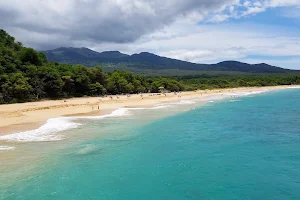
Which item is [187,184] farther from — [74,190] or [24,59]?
[24,59]

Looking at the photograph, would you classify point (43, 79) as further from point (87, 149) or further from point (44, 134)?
point (87, 149)

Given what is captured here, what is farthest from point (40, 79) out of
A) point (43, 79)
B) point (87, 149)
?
point (87, 149)

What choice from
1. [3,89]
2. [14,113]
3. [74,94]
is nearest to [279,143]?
[14,113]

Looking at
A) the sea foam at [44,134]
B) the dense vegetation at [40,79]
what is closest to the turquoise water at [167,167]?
the sea foam at [44,134]

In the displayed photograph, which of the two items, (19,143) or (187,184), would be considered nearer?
(187,184)

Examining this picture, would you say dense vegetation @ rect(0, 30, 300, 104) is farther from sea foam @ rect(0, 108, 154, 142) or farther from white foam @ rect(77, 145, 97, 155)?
white foam @ rect(77, 145, 97, 155)

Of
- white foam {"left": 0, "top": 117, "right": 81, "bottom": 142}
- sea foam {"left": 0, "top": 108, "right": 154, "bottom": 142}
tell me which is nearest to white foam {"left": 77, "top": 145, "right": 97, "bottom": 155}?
sea foam {"left": 0, "top": 108, "right": 154, "bottom": 142}

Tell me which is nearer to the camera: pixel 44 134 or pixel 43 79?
pixel 44 134

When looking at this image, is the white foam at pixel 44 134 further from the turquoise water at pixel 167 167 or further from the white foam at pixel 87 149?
the white foam at pixel 87 149
